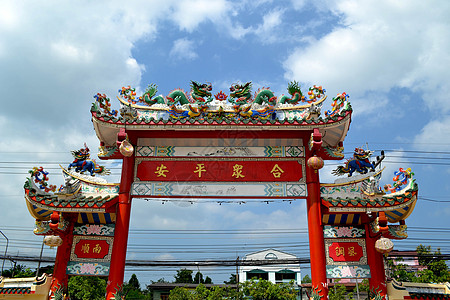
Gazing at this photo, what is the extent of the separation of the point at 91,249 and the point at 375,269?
6899 millimetres

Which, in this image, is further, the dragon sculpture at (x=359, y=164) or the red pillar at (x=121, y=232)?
the dragon sculpture at (x=359, y=164)

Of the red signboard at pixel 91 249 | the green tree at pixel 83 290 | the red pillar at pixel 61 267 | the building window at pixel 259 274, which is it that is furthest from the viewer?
the building window at pixel 259 274

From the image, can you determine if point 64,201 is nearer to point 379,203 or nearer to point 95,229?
point 95,229

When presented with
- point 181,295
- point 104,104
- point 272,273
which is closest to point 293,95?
point 104,104

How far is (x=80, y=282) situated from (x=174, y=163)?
64.2 feet

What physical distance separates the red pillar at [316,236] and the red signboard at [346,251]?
1.15ft

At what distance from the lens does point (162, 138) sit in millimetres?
9352

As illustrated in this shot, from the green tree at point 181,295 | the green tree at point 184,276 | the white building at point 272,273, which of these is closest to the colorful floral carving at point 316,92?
the green tree at point 181,295

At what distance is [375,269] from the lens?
8.25 meters

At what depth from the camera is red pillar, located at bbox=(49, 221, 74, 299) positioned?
818 centimetres

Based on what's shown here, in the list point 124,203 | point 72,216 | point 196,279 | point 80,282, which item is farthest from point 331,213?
point 196,279

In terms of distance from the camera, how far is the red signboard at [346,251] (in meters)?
8.43

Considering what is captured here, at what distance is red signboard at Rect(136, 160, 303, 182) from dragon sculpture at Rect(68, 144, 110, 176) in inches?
47.7

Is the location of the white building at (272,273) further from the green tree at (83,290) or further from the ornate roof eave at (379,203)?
the ornate roof eave at (379,203)
